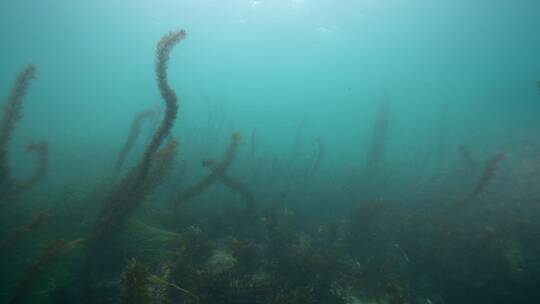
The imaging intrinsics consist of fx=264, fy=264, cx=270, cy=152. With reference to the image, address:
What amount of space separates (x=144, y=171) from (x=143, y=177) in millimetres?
118

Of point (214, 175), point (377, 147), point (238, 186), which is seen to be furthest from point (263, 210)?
point (377, 147)

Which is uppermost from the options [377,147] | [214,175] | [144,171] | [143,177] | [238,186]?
[377,147]

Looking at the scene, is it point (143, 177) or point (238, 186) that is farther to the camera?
point (238, 186)

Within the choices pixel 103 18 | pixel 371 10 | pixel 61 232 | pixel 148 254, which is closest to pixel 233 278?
pixel 148 254

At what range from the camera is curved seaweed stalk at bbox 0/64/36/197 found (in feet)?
19.7

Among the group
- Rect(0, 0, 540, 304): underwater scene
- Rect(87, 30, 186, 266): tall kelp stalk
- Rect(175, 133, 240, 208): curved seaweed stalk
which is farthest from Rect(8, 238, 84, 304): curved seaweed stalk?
Rect(175, 133, 240, 208): curved seaweed stalk

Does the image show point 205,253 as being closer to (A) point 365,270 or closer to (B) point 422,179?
(A) point 365,270

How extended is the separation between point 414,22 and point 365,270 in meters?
30.2

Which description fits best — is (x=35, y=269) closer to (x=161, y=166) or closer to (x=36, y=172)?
(x=161, y=166)

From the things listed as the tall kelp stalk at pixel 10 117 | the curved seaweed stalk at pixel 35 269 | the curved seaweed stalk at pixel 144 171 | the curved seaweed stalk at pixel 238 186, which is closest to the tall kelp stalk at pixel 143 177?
the curved seaweed stalk at pixel 144 171

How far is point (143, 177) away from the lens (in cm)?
498

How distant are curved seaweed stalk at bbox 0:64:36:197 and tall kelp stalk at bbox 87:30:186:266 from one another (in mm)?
2962

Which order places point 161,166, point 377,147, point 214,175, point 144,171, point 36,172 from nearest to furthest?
1. point 144,171
2. point 161,166
3. point 214,175
4. point 36,172
5. point 377,147

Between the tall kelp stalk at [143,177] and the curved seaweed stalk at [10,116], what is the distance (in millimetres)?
2962
